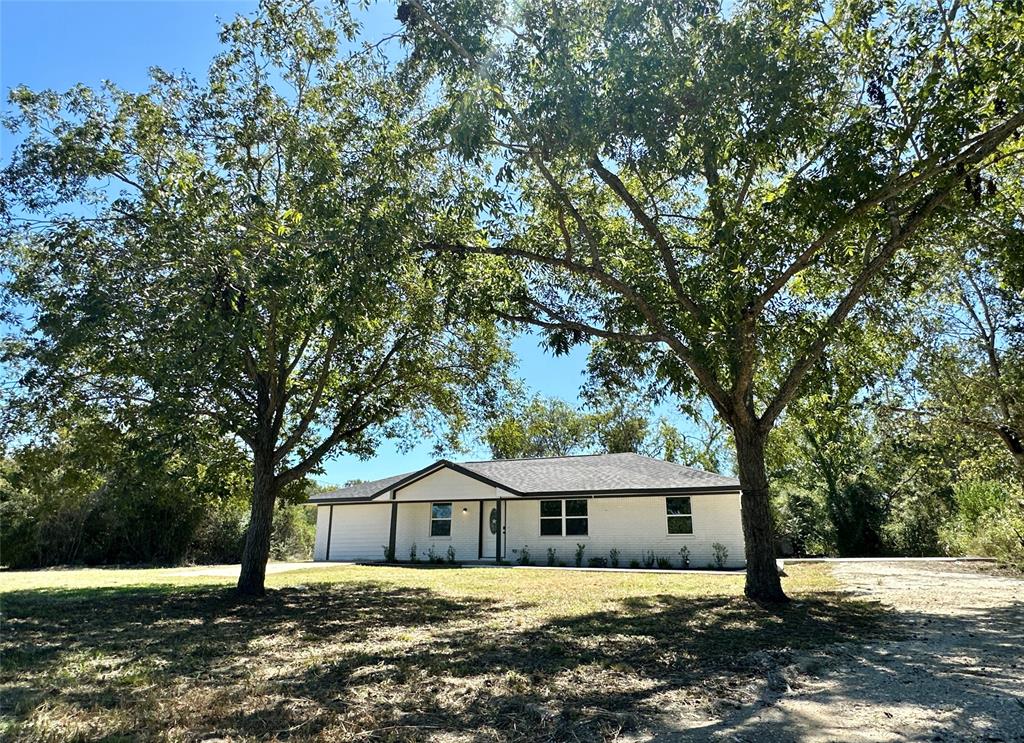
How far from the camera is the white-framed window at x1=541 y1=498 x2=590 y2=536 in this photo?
20906 mm

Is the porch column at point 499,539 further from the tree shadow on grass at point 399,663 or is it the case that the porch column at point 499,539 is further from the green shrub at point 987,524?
the green shrub at point 987,524

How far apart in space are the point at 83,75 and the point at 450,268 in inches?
261

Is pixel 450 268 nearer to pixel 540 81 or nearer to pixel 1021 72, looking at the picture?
pixel 540 81

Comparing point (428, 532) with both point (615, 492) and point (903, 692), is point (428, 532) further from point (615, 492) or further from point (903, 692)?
point (903, 692)

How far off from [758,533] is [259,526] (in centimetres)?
885

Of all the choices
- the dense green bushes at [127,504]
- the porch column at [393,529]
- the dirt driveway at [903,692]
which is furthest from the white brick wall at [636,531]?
the dirt driveway at [903,692]

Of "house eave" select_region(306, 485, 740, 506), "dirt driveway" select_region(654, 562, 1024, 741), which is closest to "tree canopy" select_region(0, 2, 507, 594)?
"dirt driveway" select_region(654, 562, 1024, 741)

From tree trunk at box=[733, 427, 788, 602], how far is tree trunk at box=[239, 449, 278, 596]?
845 cm

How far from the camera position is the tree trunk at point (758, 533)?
30.4ft

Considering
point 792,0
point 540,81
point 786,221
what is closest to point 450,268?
point 540,81

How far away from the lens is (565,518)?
21.1 metres

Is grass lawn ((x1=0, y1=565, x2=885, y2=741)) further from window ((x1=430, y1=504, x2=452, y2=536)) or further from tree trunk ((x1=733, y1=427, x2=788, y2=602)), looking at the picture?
window ((x1=430, y1=504, x2=452, y2=536))

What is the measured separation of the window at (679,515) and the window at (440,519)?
8364 millimetres

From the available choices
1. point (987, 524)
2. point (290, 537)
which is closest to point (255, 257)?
point (987, 524)
